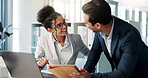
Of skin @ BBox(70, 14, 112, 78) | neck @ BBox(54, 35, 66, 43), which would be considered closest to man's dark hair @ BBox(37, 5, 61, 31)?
neck @ BBox(54, 35, 66, 43)

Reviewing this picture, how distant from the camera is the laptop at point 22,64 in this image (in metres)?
1.24

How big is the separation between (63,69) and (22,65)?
11.9 inches

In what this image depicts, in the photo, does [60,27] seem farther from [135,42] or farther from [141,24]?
[141,24]

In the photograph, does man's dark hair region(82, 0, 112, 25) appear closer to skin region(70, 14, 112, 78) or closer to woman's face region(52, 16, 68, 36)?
skin region(70, 14, 112, 78)

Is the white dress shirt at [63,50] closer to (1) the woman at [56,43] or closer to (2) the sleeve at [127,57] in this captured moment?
(1) the woman at [56,43]

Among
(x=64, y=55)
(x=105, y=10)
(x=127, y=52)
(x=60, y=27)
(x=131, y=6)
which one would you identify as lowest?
(x=64, y=55)

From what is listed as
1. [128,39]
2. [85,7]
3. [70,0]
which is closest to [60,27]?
[85,7]

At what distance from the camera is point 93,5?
1.33 m

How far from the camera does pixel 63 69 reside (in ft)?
3.94

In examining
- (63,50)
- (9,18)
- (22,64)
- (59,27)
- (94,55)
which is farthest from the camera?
(9,18)

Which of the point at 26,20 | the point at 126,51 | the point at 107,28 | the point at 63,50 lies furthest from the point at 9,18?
the point at 126,51

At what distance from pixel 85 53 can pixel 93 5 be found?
79 cm

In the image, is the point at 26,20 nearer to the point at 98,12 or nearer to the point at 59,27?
the point at 59,27

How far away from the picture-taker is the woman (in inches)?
77.0
